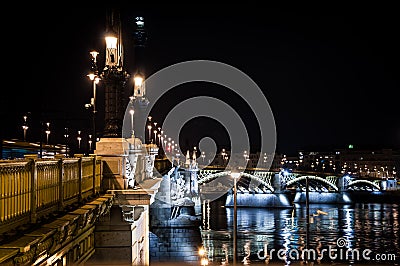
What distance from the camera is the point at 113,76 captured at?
16.5 m

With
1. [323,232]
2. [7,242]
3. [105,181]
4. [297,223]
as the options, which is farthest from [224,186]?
[7,242]

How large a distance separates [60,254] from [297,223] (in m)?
87.4

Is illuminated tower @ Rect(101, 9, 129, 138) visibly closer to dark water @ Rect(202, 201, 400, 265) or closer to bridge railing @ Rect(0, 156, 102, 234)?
bridge railing @ Rect(0, 156, 102, 234)

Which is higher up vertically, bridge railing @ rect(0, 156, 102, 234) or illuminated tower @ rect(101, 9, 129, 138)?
illuminated tower @ rect(101, 9, 129, 138)

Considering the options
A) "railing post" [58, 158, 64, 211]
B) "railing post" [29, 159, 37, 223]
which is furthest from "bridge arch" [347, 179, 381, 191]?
"railing post" [29, 159, 37, 223]

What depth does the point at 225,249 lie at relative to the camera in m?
64.4

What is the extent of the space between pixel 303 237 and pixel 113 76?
217 feet

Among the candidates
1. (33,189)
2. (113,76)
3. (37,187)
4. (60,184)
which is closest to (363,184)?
(113,76)

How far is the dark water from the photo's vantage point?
61.8 m

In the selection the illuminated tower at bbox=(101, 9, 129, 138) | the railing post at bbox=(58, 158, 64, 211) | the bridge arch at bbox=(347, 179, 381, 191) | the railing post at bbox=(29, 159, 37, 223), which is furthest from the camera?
the bridge arch at bbox=(347, 179, 381, 191)

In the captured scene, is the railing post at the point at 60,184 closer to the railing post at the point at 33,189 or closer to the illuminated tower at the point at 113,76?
the railing post at the point at 33,189

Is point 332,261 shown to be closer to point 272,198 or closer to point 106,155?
point 106,155

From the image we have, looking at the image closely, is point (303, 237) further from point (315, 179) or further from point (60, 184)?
point (60, 184)

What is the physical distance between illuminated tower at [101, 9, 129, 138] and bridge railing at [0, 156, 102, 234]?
3.11 m
